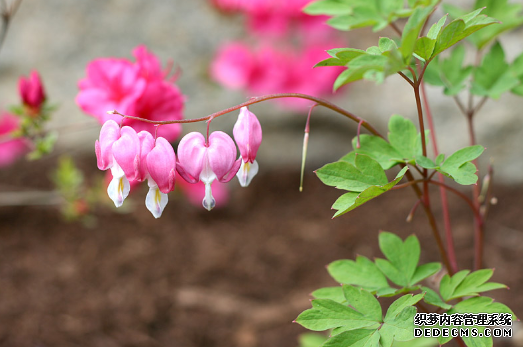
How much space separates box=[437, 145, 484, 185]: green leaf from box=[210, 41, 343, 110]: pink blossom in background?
1196 mm

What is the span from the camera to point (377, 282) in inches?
29.3

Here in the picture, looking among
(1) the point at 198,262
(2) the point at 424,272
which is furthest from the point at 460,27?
(1) the point at 198,262

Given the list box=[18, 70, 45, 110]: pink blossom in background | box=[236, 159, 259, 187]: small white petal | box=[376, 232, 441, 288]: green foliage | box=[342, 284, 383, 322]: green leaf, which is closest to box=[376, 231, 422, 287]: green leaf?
box=[376, 232, 441, 288]: green foliage

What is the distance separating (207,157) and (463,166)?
342 mm

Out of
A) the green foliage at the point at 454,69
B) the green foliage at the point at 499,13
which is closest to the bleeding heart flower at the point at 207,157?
the green foliage at the point at 454,69

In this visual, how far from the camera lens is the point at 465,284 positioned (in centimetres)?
71

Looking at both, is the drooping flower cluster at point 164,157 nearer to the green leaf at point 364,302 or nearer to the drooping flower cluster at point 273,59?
Answer: the green leaf at point 364,302

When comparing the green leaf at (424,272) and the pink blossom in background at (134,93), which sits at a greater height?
the pink blossom in background at (134,93)

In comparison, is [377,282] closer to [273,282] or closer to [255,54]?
[273,282]

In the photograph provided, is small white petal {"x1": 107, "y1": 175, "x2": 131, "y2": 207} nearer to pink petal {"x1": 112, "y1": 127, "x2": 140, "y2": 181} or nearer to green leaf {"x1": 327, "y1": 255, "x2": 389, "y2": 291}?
pink petal {"x1": 112, "y1": 127, "x2": 140, "y2": 181}

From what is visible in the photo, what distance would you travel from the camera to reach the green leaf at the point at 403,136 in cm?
72

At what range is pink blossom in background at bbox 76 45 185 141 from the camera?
863 mm

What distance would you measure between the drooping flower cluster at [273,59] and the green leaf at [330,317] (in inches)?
49.5

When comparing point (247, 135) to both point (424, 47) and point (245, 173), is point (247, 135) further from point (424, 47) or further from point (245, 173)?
point (424, 47)
